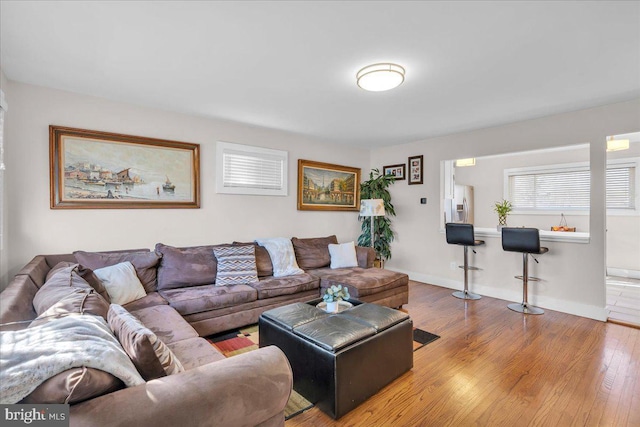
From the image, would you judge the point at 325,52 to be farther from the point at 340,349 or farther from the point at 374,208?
the point at 374,208

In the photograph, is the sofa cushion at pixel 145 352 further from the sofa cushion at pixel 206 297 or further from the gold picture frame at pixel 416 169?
the gold picture frame at pixel 416 169

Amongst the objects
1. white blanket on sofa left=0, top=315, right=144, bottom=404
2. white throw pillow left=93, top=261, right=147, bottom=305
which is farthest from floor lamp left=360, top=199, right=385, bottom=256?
white blanket on sofa left=0, top=315, right=144, bottom=404

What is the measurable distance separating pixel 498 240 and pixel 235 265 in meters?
3.62

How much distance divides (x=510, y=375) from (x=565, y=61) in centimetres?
245

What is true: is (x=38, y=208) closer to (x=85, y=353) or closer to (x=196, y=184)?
(x=196, y=184)

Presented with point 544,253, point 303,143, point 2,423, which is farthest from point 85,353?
point 544,253

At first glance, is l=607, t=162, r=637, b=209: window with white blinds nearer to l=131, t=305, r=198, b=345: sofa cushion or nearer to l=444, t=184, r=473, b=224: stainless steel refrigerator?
l=444, t=184, r=473, b=224: stainless steel refrigerator

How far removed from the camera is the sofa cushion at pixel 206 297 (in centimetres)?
268

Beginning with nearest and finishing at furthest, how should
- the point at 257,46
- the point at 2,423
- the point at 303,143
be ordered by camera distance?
the point at 2,423 → the point at 257,46 → the point at 303,143

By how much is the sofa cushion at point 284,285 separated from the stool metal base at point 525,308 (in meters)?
2.49

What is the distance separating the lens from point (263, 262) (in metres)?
3.69

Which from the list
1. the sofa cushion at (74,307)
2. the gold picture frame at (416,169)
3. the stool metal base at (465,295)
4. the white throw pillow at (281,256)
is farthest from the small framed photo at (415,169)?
the sofa cushion at (74,307)

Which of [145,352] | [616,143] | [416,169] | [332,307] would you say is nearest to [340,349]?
[332,307]

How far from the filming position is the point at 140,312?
2.38 meters
